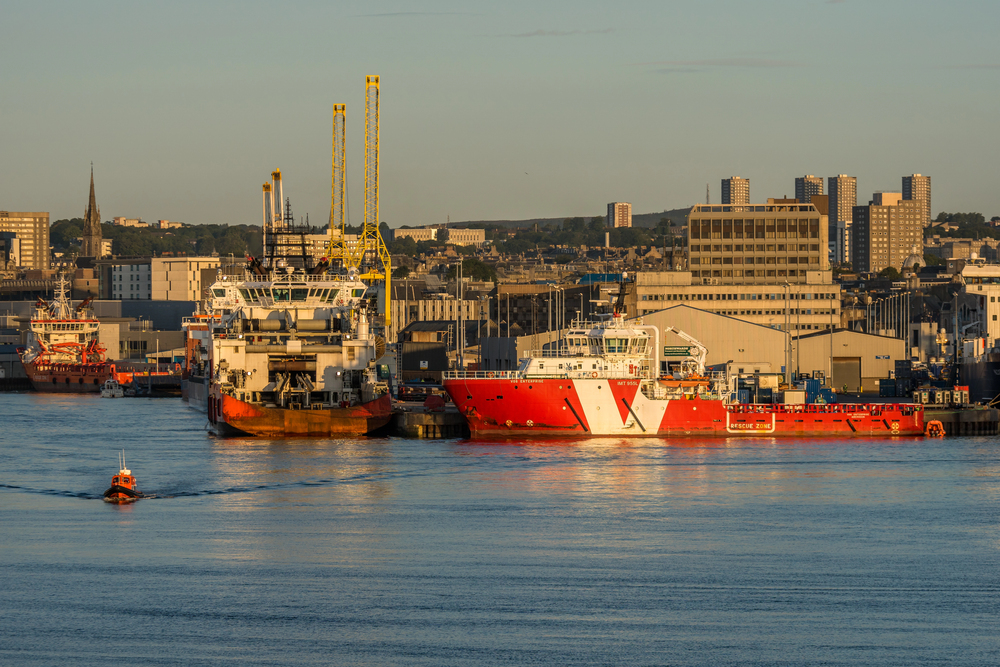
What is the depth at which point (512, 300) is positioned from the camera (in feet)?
511

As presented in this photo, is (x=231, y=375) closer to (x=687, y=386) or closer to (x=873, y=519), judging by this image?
(x=687, y=386)

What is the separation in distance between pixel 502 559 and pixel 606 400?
99.4ft

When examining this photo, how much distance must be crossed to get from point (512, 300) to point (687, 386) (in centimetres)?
8750

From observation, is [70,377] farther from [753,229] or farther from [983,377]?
[983,377]

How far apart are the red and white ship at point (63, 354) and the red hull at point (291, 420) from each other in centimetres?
7498

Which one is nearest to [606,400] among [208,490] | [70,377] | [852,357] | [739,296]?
[208,490]

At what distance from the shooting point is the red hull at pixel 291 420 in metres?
66.4

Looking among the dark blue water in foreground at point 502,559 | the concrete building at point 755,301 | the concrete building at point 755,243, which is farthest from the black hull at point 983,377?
the concrete building at point 755,243

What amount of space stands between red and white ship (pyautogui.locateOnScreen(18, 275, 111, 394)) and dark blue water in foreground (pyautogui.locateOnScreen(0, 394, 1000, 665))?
79729 millimetres

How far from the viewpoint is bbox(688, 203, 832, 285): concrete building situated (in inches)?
5945

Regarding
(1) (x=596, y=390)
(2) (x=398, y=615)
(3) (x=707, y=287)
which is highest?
(3) (x=707, y=287)

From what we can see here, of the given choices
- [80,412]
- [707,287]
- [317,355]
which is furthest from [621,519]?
[707,287]

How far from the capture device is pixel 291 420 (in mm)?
66375

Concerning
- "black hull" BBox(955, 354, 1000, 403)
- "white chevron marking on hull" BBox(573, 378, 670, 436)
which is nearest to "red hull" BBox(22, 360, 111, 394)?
"white chevron marking on hull" BBox(573, 378, 670, 436)
